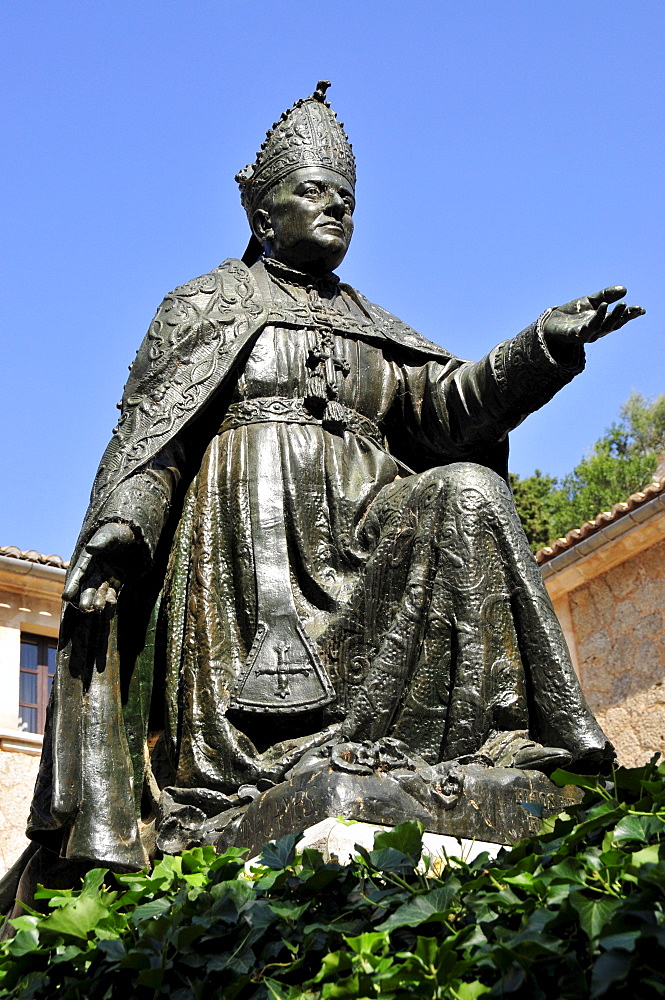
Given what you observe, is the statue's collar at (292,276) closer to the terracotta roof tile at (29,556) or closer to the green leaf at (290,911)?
the green leaf at (290,911)

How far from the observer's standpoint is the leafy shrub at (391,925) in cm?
332

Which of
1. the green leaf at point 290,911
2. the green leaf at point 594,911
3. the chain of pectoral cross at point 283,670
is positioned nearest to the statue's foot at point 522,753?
the chain of pectoral cross at point 283,670

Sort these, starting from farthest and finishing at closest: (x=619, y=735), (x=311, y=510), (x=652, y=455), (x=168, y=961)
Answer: (x=652, y=455), (x=619, y=735), (x=311, y=510), (x=168, y=961)

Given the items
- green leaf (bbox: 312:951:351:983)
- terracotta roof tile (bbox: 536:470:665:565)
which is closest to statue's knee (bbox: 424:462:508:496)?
green leaf (bbox: 312:951:351:983)

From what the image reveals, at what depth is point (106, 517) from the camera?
19.1ft

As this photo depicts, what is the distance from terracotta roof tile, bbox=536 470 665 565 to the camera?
14.5 m

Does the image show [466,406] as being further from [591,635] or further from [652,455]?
[652,455]

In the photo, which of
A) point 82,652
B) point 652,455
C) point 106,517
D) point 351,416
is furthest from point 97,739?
point 652,455

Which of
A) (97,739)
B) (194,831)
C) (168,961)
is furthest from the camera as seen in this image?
(97,739)

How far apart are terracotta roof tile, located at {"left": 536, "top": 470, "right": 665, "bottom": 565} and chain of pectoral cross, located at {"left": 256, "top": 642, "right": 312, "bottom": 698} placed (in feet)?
29.1

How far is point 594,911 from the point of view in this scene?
11.1 ft

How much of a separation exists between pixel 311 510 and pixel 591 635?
9.99 metres

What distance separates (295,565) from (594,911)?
286cm

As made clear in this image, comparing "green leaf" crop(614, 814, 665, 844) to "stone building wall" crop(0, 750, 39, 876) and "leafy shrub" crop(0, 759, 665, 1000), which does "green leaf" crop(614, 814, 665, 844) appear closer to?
"leafy shrub" crop(0, 759, 665, 1000)
